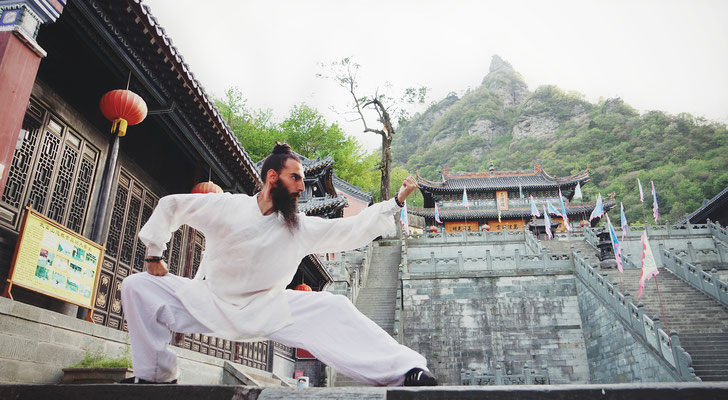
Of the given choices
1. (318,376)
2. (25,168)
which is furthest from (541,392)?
(318,376)

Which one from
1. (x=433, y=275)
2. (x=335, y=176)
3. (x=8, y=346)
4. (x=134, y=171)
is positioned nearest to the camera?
(x=8, y=346)

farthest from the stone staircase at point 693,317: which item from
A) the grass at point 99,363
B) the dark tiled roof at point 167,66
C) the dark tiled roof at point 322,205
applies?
the grass at point 99,363

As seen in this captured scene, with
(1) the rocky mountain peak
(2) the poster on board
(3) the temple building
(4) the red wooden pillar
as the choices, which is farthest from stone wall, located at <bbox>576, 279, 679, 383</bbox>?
(1) the rocky mountain peak

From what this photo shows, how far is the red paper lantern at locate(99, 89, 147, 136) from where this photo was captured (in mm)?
5172

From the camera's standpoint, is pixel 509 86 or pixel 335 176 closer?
pixel 335 176

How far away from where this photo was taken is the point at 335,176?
33.3 m

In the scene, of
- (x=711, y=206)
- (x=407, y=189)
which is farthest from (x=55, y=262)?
(x=711, y=206)

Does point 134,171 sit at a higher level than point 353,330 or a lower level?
higher

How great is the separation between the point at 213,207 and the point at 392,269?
2181 cm

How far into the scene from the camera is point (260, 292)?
2359 millimetres

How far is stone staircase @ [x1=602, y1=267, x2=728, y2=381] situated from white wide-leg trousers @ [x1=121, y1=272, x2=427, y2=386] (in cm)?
1343

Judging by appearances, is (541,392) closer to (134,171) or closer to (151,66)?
(151,66)

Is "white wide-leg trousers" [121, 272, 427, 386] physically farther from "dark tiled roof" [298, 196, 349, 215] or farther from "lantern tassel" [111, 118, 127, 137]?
"dark tiled roof" [298, 196, 349, 215]

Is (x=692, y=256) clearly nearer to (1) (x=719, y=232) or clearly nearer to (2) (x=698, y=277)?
(2) (x=698, y=277)
